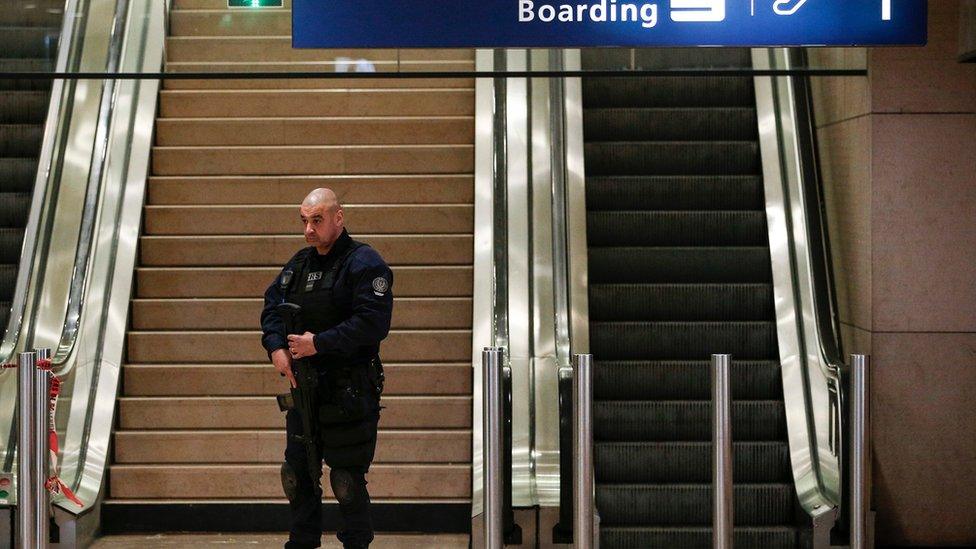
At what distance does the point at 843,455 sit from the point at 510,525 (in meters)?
1.55

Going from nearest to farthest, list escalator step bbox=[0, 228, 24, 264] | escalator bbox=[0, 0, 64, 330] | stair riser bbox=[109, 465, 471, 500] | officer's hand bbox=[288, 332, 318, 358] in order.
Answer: officer's hand bbox=[288, 332, 318, 358]
stair riser bbox=[109, 465, 471, 500]
escalator bbox=[0, 0, 64, 330]
escalator step bbox=[0, 228, 24, 264]

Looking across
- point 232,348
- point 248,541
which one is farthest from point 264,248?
point 248,541

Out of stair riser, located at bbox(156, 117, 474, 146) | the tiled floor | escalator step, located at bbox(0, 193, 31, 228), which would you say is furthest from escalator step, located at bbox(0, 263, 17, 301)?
the tiled floor

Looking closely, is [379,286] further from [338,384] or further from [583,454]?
[583,454]

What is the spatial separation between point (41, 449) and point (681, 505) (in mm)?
2977

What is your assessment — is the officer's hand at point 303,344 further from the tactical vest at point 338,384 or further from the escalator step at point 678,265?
the escalator step at point 678,265

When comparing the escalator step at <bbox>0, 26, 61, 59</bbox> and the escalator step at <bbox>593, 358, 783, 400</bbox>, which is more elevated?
the escalator step at <bbox>0, 26, 61, 59</bbox>

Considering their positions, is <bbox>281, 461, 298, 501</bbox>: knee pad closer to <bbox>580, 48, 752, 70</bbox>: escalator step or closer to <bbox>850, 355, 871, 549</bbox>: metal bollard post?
<bbox>850, 355, 871, 549</bbox>: metal bollard post

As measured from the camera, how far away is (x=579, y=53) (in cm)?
755

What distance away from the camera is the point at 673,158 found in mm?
8656

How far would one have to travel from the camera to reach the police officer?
538cm

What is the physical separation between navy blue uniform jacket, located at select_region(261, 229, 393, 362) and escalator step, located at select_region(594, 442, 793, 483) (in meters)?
1.71

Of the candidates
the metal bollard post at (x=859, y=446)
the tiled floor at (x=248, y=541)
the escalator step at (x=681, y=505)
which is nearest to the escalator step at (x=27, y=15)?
the tiled floor at (x=248, y=541)

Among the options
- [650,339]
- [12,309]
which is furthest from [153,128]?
[650,339]
